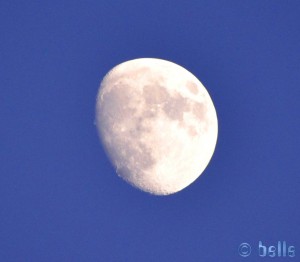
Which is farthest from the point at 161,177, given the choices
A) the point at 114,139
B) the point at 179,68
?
the point at 179,68

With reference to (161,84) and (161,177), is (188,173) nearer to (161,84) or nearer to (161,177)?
(161,177)

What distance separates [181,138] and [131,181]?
4.61 ft

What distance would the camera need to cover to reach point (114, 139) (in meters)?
7.98

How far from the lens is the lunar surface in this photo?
7.57 m

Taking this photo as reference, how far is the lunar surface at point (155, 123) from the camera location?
7.57 m

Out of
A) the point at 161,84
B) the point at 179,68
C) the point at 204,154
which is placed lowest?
the point at 204,154

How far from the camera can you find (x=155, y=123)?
7508 millimetres

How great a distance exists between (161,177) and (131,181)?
0.68 meters

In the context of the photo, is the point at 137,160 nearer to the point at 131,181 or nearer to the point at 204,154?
the point at 131,181

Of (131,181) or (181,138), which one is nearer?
(181,138)

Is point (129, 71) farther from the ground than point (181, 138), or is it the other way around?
point (129, 71)

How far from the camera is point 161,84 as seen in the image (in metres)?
7.73

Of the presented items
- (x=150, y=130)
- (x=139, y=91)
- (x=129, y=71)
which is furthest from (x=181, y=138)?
(x=129, y=71)

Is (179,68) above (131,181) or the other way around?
above
